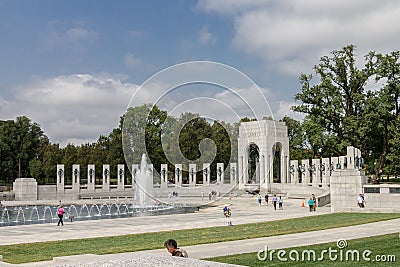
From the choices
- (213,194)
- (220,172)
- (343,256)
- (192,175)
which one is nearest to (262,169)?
(220,172)

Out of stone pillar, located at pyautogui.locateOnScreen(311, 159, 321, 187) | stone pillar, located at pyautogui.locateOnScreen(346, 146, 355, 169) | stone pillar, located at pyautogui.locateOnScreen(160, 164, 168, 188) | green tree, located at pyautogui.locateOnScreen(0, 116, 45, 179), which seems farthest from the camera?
green tree, located at pyautogui.locateOnScreen(0, 116, 45, 179)

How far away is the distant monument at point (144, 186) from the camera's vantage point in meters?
51.8

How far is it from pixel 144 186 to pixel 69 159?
111 feet

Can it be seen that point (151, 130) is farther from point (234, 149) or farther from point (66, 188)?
point (66, 188)

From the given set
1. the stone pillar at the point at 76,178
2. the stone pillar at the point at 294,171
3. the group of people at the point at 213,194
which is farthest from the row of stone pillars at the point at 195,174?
the stone pillar at the point at 76,178

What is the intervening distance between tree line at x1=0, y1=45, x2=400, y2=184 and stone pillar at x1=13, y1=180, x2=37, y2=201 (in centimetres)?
1280

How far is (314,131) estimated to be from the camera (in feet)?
187

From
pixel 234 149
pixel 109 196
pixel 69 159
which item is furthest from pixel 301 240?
pixel 69 159

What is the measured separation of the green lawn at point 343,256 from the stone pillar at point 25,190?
4510 cm

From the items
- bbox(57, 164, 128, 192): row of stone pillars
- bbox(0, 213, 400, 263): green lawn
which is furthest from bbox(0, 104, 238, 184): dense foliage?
bbox(0, 213, 400, 263): green lawn

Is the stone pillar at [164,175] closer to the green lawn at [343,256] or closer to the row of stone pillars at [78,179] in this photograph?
the row of stone pillars at [78,179]

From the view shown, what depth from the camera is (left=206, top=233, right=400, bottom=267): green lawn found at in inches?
476

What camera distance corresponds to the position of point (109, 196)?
58.5m

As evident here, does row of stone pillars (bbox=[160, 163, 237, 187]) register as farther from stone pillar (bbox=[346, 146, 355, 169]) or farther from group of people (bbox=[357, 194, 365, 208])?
group of people (bbox=[357, 194, 365, 208])
